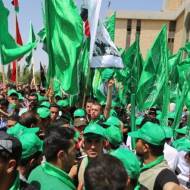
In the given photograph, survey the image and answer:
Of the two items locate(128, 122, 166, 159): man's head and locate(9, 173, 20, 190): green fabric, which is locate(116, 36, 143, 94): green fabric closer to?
locate(128, 122, 166, 159): man's head

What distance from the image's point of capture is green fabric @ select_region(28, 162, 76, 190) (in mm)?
2285

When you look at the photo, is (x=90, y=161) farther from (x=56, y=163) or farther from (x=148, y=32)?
(x=148, y=32)

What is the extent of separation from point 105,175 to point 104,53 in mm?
4250

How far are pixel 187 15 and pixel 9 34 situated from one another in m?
30.7

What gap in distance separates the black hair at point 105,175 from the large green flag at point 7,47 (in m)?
5.27

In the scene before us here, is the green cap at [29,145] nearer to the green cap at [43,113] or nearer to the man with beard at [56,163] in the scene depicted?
the man with beard at [56,163]

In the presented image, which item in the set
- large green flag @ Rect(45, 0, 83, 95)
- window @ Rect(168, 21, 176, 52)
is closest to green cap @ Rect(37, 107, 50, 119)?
large green flag @ Rect(45, 0, 83, 95)

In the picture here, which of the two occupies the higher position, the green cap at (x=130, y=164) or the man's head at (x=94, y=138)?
the green cap at (x=130, y=164)

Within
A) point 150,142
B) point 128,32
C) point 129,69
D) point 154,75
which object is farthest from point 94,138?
point 128,32

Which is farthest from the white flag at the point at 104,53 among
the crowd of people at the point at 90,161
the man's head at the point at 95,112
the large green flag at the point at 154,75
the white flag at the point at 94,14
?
the crowd of people at the point at 90,161

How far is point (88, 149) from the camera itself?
332cm

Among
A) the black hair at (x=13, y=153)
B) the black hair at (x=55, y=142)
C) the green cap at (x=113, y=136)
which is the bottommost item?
the green cap at (x=113, y=136)

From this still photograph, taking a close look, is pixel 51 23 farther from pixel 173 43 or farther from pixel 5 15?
pixel 173 43

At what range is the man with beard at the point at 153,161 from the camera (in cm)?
269
